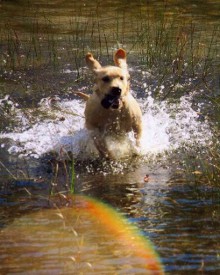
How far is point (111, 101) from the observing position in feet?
23.9

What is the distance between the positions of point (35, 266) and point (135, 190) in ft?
6.16

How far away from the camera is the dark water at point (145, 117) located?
215 inches

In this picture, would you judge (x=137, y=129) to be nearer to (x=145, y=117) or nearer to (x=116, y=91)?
(x=116, y=91)

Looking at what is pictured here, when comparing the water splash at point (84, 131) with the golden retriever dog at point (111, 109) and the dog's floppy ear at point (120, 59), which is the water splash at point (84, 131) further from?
the dog's floppy ear at point (120, 59)

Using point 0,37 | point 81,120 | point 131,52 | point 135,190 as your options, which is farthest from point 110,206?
point 0,37

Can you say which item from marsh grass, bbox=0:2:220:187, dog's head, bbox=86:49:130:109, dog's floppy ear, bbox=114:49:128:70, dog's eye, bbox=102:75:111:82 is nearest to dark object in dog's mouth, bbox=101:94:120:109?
dog's head, bbox=86:49:130:109

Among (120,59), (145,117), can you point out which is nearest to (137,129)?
(120,59)

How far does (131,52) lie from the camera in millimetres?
11414

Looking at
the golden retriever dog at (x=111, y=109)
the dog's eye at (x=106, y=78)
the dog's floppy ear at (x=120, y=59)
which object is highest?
the dog's floppy ear at (x=120, y=59)

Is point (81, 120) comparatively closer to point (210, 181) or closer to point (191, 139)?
point (191, 139)

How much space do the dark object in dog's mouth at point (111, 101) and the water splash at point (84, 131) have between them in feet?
1.36

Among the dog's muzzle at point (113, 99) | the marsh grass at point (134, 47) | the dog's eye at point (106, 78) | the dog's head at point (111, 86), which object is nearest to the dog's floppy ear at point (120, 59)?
the dog's head at point (111, 86)

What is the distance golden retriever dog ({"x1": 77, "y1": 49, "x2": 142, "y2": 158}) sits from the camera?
7297 millimetres

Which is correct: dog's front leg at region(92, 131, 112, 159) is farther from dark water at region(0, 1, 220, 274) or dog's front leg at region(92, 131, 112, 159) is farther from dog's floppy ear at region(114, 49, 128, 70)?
dog's floppy ear at region(114, 49, 128, 70)
